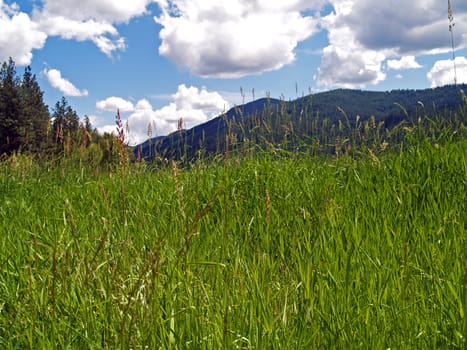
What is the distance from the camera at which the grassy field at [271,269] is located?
161cm

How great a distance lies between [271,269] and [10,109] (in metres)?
58.8

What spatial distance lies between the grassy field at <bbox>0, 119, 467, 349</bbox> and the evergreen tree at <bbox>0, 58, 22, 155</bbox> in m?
52.3

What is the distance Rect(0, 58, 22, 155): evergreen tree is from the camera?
50.0 meters

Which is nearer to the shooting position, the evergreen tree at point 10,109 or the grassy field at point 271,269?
the grassy field at point 271,269

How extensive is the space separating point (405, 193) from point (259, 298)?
1.98 meters

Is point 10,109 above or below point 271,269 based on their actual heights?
above

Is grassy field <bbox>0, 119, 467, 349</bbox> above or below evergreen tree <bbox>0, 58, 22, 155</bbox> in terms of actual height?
below

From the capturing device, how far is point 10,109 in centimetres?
5281

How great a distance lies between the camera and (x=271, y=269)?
84.0 inches

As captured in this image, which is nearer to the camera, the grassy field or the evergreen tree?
the grassy field

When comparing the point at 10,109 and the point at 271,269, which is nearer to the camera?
the point at 271,269

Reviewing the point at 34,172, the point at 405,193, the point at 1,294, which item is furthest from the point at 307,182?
the point at 34,172

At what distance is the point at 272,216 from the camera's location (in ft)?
10.2

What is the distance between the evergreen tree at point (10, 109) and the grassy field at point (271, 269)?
172ft
